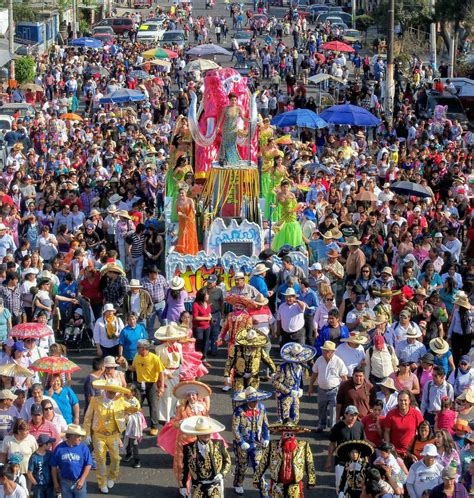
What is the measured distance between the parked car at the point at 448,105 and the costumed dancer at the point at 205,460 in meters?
23.7

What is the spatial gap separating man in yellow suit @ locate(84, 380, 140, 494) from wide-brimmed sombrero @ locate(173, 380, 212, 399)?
1.53 ft

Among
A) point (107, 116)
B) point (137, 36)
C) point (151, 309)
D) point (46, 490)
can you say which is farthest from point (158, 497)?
point (137, 36)

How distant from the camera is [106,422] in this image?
1333 centimetres

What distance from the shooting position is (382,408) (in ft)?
44.3

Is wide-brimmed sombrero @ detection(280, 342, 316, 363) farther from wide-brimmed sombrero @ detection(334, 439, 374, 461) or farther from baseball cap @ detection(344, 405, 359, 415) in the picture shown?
wide-brimmed sombrero @ detection(334, 439, 374, 461)

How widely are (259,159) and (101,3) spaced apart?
49302 millimetres

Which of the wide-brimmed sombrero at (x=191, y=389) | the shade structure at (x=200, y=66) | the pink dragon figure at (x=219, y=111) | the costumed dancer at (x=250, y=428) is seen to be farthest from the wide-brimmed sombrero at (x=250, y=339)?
the shade structure at (x=200, y=66)

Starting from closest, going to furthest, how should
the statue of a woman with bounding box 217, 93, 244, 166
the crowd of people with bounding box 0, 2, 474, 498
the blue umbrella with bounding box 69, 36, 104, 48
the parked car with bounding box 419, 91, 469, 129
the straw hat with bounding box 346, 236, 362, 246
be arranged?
the crowd of people with bounding box 0, 2, 474, 498
the straw hat with bounding box 346, 236, 362, 246
the statue of a woman with bounding box 217, 93, 244, 166
the parked car with bounding box 419, 91, 469, 129
the blue umbrella with bounding box 69, 36, 104, 48

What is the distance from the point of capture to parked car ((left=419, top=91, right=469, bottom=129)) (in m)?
35.1

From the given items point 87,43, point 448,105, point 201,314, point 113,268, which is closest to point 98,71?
point 87,43

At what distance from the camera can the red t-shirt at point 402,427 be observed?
43.4ft

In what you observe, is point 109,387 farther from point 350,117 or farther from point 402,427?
point 350,117

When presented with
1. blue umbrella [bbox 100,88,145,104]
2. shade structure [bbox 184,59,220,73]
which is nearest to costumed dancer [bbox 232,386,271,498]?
blue umbrella [bbox 100,88,145,104]

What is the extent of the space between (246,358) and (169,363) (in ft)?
2.93
